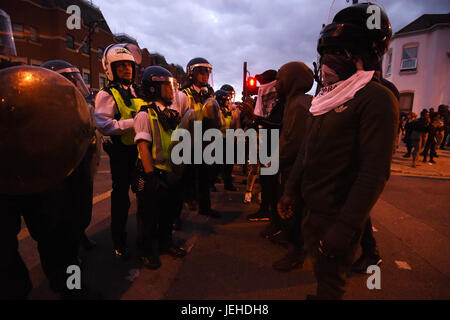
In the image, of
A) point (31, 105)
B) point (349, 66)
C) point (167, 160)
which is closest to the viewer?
point (31, 105)

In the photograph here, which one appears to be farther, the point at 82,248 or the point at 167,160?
the point at 82,248

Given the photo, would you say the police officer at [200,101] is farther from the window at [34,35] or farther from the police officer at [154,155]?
the window at [34,35]

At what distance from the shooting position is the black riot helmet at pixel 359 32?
5.12 feet

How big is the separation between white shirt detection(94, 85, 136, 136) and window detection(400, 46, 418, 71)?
27.1 metres

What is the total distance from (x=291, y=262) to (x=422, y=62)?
1045 inches

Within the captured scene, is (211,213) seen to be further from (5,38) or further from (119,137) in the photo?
(5,38)

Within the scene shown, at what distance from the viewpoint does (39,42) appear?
81.5 feet

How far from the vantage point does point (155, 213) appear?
283 centimetres

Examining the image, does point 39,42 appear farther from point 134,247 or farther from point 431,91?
point 431,91

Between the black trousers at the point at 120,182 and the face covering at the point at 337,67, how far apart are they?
90.6 inches

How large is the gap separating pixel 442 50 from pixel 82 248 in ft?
93.1

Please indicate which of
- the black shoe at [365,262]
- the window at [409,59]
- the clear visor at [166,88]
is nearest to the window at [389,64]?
the window at [409,59]

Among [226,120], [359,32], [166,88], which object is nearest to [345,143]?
[359,32]

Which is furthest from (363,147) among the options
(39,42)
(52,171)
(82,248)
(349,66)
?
(39,42)
